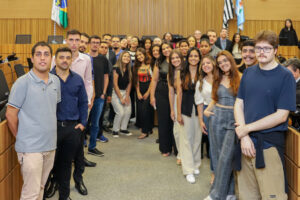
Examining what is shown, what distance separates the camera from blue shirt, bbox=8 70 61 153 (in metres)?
2.31

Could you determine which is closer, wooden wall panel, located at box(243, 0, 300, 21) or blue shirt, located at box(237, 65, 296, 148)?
blue shirt, located at box(237, 65, 296, 148)

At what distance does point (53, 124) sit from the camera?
8.09ft

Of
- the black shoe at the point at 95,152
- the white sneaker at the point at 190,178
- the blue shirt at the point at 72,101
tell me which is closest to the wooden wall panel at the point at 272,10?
the black shoe at the point at 95,152

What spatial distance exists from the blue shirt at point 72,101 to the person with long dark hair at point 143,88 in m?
2.70

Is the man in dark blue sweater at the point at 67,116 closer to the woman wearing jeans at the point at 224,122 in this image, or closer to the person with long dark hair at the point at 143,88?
the woman wearing jeans at the point at 224,122

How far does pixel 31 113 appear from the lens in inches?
92.2

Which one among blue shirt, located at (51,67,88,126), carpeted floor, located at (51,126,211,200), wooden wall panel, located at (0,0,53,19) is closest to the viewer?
blue shirt, located at (51,67,88,126)

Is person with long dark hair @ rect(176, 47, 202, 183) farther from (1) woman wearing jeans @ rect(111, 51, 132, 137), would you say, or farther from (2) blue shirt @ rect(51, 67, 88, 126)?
(1) woman wearing jeans @ rect(111, 51, 132, 137)

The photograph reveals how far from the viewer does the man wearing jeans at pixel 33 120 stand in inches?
91.4

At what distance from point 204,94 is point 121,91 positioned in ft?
7.60

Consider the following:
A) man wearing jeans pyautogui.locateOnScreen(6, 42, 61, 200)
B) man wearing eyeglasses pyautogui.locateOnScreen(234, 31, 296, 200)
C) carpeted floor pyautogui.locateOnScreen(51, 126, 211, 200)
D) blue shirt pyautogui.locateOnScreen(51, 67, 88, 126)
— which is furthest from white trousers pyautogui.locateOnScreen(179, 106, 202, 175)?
man wearing jeans pyautogui.locateOnScreen(6, 42, 61, 200)

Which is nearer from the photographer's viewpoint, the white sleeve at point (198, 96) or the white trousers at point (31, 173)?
the white trousers at point (31, 173)

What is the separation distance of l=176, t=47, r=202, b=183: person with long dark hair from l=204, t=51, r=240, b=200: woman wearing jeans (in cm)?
78

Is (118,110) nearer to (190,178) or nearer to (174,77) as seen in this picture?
(174,77)
